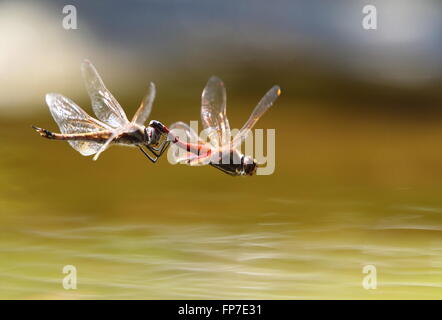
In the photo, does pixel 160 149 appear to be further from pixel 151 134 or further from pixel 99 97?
pixel 99 97

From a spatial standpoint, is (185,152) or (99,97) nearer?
(185,152)

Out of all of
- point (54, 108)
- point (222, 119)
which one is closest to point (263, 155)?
point (222, 119)

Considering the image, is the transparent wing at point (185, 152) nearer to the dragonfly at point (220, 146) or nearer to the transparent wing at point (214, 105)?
the dragonfly at point (220, 146)

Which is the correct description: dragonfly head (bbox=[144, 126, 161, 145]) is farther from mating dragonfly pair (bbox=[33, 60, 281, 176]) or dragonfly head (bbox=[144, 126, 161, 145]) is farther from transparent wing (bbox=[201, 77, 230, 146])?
transparent wing (bbox=[201, 77, 230, 146])

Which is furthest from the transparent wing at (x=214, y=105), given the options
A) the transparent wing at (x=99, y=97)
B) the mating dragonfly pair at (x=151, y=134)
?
the transparent wing at (x=99, y=97)

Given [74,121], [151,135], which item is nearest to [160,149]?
[151,135]

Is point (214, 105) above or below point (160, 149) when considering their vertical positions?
above

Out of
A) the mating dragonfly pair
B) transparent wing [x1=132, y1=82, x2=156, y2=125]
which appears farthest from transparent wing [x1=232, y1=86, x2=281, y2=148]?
transparent wing [x1=132, y1=82, x2=156, y2=125]
